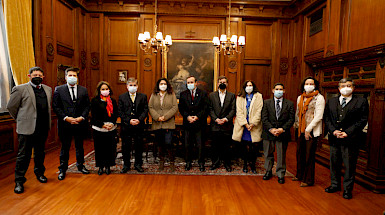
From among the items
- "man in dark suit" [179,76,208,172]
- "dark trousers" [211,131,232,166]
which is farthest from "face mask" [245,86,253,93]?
"dark trousers" [211,131,232,166]

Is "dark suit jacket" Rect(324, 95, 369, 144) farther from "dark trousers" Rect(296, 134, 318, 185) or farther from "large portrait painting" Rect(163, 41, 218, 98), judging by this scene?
"large portrait painting" Rect(163, 41, 218, 98)

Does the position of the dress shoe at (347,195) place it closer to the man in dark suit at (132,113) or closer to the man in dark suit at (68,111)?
the man in dark suit at (132,113)

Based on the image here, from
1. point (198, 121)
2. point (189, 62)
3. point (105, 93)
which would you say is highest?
point (189, 62)

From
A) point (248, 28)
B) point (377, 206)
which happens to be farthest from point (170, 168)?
point (248, 28)

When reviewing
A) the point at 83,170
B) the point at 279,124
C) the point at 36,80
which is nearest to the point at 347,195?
the point at 279,124

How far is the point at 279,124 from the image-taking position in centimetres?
356

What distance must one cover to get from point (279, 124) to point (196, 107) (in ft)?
4.49

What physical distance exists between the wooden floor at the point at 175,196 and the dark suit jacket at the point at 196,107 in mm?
887

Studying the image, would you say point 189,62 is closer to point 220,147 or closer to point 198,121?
point 198,121

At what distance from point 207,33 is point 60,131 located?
16.5 feet

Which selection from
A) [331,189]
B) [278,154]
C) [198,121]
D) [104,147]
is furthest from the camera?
[198,121]

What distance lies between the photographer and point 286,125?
3521 mm

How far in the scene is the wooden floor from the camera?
106 inches

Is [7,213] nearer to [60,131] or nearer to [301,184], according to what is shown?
[60,131]
